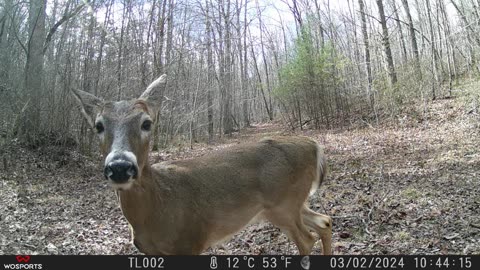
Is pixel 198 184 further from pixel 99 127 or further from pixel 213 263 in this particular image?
pixel 99 127

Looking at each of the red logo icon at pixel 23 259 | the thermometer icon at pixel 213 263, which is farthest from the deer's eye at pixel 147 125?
the red logo icon at pixel 23 259

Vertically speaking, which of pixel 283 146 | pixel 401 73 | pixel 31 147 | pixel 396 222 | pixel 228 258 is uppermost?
pixel 401 73

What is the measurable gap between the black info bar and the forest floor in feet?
2.67

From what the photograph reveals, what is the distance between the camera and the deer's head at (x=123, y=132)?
3.03m

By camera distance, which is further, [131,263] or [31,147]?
[31,147]

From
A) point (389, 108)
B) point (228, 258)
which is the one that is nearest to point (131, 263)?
point (228, 258)

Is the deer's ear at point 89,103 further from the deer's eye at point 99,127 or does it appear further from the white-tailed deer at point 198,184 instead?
the deer's eye at point 99,127

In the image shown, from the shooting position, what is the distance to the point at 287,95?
23.5m

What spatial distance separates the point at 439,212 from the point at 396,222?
742 mm

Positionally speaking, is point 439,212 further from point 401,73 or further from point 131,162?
point 401,73

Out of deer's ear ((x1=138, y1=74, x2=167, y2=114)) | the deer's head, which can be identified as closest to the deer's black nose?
the deer's head

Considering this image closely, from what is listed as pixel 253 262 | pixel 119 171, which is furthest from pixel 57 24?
pixel 119 171

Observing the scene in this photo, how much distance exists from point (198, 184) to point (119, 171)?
53.6 inches

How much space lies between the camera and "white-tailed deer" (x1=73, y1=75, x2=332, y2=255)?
3.48 m
